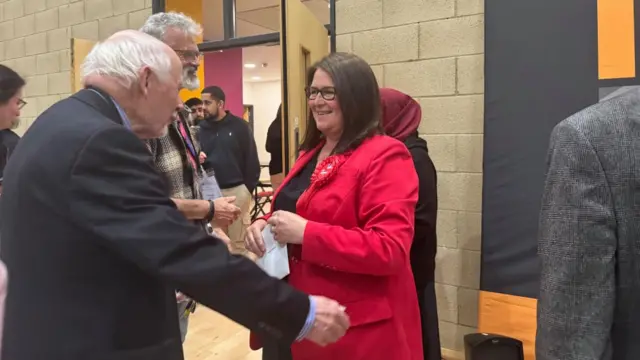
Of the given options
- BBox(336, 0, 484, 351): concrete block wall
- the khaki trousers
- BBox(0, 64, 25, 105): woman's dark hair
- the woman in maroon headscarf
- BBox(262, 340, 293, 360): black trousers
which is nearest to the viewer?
BBox(262, 340, 293, 360): black trousers

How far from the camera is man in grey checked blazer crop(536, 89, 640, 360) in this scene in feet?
3.25

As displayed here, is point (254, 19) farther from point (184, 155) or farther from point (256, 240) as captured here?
point (256, 240)

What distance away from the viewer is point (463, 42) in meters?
2.80

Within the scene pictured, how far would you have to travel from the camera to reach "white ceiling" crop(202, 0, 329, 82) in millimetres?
5742

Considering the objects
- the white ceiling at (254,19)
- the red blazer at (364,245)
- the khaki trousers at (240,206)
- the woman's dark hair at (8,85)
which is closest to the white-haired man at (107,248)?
the red blazer at (364,245)

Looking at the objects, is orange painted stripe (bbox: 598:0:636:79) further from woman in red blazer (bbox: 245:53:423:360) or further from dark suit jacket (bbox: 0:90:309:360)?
dark suit jacket (bbox: 0:90:309:360)

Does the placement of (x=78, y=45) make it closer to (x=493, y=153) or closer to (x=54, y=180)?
(x=493, y=153)

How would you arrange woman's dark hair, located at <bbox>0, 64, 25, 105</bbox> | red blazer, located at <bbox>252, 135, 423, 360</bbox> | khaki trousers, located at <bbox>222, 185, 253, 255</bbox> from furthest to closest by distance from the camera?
khaki trousers, located at <bbox>222, 185, 253, 255</bbox>, woman's dark hair, located at <bbox>0, 64, 25, 105</bbox>, red blazer, located at <bbox>252, 135, 423, 360</bbox>

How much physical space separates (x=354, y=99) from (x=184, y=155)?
61 centimetres

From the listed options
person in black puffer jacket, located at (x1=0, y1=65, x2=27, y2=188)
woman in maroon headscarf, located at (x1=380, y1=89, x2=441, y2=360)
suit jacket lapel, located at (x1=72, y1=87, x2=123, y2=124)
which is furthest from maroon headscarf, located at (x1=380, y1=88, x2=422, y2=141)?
person in black puffer jacket, located at (x1=0, y1=65, x2=27, y2=188)

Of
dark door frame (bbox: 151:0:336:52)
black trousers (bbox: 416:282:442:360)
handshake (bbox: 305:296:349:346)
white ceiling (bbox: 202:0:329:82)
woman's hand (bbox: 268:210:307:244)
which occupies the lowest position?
black trousers (bbox: 416:282:442:360)

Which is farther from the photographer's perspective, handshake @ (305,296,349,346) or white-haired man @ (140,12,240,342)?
white-haired man @ (140,12,240,342)

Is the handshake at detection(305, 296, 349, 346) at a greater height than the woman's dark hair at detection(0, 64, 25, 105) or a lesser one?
lesser

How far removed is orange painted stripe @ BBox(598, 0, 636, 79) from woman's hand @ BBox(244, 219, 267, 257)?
1.83 metres
